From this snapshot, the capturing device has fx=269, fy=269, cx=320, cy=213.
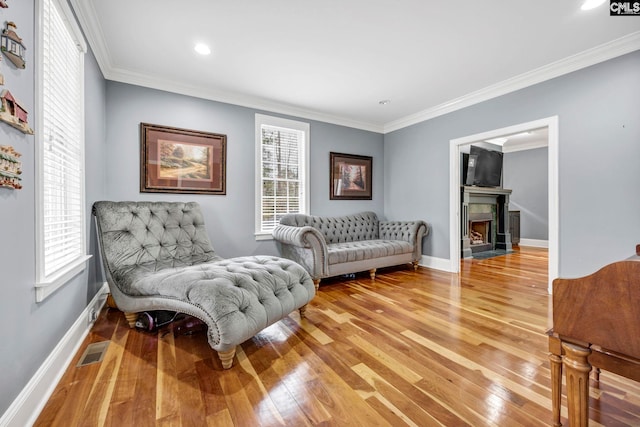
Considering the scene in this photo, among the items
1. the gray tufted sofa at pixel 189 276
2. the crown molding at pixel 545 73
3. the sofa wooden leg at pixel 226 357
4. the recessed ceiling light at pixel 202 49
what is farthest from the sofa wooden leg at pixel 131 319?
the crown molding at pixel 545 73

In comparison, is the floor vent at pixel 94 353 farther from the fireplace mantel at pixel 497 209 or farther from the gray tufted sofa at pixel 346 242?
the fireplace mantel at pixel 497 209

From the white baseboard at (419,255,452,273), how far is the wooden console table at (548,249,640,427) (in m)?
3.33

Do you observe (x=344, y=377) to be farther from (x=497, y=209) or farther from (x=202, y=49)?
(x=497, y=209)

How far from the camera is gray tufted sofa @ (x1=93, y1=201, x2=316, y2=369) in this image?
66.6 inches

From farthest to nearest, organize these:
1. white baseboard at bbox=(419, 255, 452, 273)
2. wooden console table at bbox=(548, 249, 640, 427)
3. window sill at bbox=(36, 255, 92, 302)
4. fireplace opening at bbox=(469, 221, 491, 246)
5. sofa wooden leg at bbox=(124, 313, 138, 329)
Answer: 1. fireplace opening at bbox=(469, 221, 491, 246)
2. white baseboard at bbox=(419, 255, 452, 273)
3. sofa wooden leg at bbox=(124, 313, 138, 329)
4. window sill at bbox=(36, 255, 92, 302)
5. wooden console table at bbox=(548, 249, 640, 427)

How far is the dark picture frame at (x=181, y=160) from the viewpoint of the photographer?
10.6 ft

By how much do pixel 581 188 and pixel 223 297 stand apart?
3.70 meters

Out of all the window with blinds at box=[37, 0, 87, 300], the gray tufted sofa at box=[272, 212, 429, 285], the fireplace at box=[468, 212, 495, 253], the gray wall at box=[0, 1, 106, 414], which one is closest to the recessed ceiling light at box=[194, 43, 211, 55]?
the window with blinds at box=[37, 0, 87, 300]

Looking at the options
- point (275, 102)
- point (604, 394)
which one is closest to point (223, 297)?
point (604, 394)

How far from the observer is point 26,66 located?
4.33 feet

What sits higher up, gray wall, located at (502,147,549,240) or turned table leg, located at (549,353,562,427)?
gray wall, located at (502,147,549,240)

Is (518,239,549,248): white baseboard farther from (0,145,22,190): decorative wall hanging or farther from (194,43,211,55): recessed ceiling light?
(0,145,22,190): decorative wall hanging

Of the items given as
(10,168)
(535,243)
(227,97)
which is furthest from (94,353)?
(535,243)

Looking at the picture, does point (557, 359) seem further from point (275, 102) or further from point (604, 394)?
point (275, 102)
